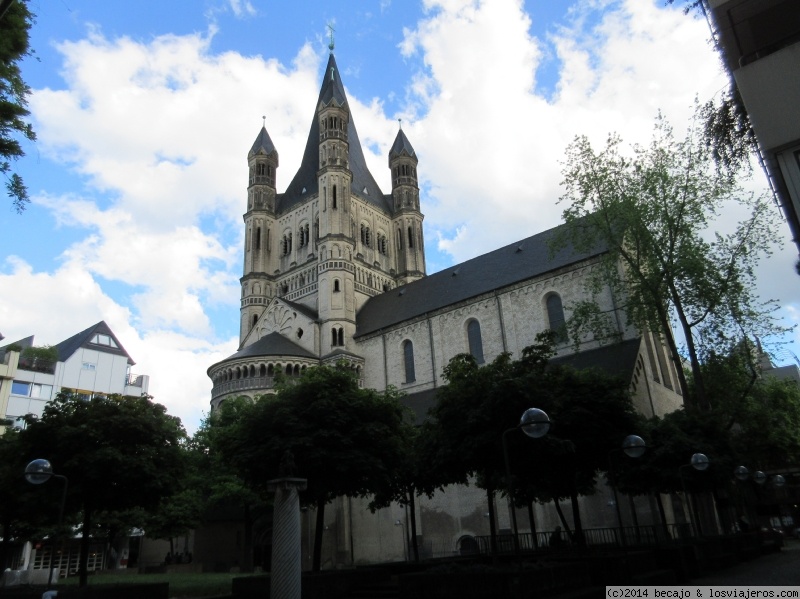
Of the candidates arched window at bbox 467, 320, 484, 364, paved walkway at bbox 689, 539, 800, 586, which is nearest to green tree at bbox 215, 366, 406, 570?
paved walkway at bbox 689, 539, 800, 586

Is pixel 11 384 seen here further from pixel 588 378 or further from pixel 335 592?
pixel 588 378

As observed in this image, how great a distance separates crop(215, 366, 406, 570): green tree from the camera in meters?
19.2

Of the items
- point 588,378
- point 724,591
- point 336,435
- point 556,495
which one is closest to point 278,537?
point 336,435

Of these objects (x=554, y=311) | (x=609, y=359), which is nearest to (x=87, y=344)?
(x=554, y=311)

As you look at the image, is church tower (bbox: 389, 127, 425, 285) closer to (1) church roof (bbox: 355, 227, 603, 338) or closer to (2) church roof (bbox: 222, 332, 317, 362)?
(1) church roof (bbox: 355, 227, 603, 338)

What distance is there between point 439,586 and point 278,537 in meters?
3.45

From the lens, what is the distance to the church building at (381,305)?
3288 centimetres

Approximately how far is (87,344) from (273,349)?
22.1 m

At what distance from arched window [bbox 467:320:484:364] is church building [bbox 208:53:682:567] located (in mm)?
86

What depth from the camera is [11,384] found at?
44.8 metres

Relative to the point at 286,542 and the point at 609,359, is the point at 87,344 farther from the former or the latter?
the point at 286,542

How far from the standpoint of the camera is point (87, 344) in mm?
54500

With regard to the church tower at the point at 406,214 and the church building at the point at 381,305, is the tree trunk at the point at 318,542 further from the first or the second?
the church tower at the point at 406,214

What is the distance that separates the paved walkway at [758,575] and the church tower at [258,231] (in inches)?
1658
